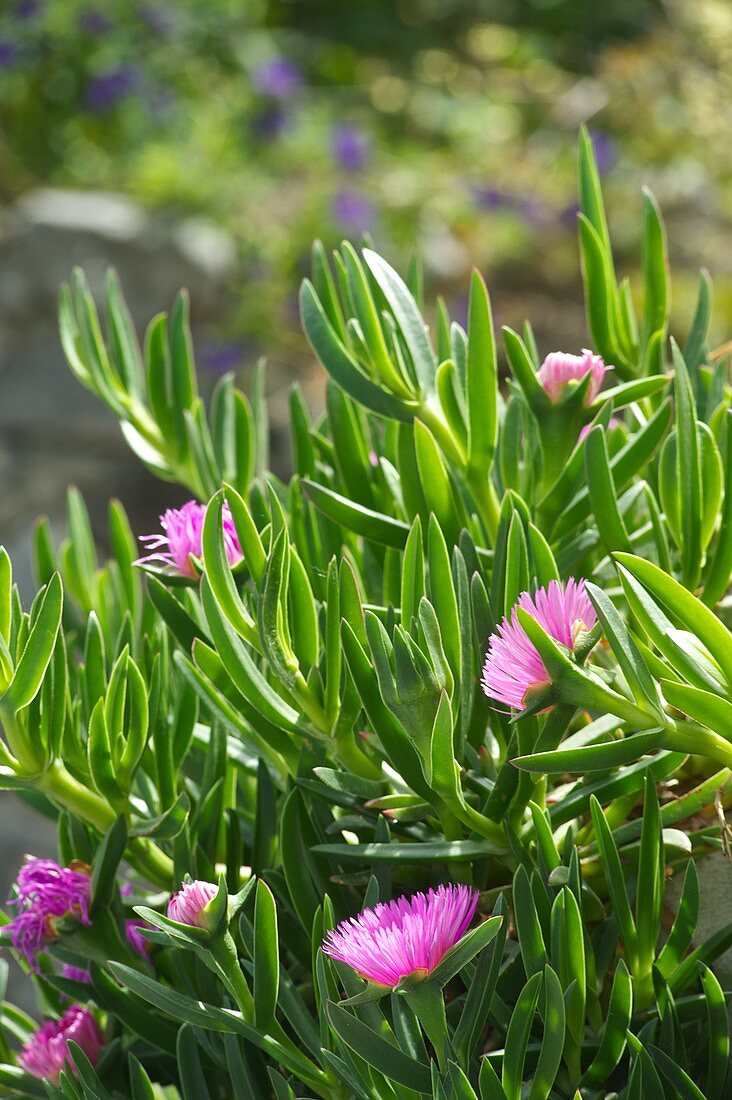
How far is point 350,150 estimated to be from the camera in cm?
354

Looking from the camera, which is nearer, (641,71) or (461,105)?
(641,71)

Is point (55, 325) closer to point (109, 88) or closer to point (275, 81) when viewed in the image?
point (109, 88)

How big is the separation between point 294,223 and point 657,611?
315cm

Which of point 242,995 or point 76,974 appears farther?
point 76,974

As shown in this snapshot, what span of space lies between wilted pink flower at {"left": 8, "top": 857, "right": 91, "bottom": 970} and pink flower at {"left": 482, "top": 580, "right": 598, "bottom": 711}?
0.68 feet

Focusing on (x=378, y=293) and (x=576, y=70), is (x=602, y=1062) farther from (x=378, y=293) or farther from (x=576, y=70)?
(x=576, y=70)

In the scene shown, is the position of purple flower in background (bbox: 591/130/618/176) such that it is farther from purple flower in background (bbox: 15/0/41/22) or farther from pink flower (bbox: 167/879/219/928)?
pink flower (bbox: 167/879/219/928)

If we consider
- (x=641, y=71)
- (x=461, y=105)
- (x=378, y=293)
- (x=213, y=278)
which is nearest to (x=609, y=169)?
(x=641, y=71)

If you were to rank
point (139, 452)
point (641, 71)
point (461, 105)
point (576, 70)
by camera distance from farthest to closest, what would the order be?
point (576, 70)
point (461, 105)
point (641, 71)
point (139, 452)

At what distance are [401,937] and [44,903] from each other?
18cm

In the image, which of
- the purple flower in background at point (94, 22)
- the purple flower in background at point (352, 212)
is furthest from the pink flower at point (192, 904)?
the purple flower in background at point (94, 22)

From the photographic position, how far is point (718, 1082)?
1.37ft

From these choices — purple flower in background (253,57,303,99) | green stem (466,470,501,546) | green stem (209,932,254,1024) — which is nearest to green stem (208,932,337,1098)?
green stem (209,932,254,1024)

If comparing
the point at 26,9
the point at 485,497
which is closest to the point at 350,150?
the point at 26,9
